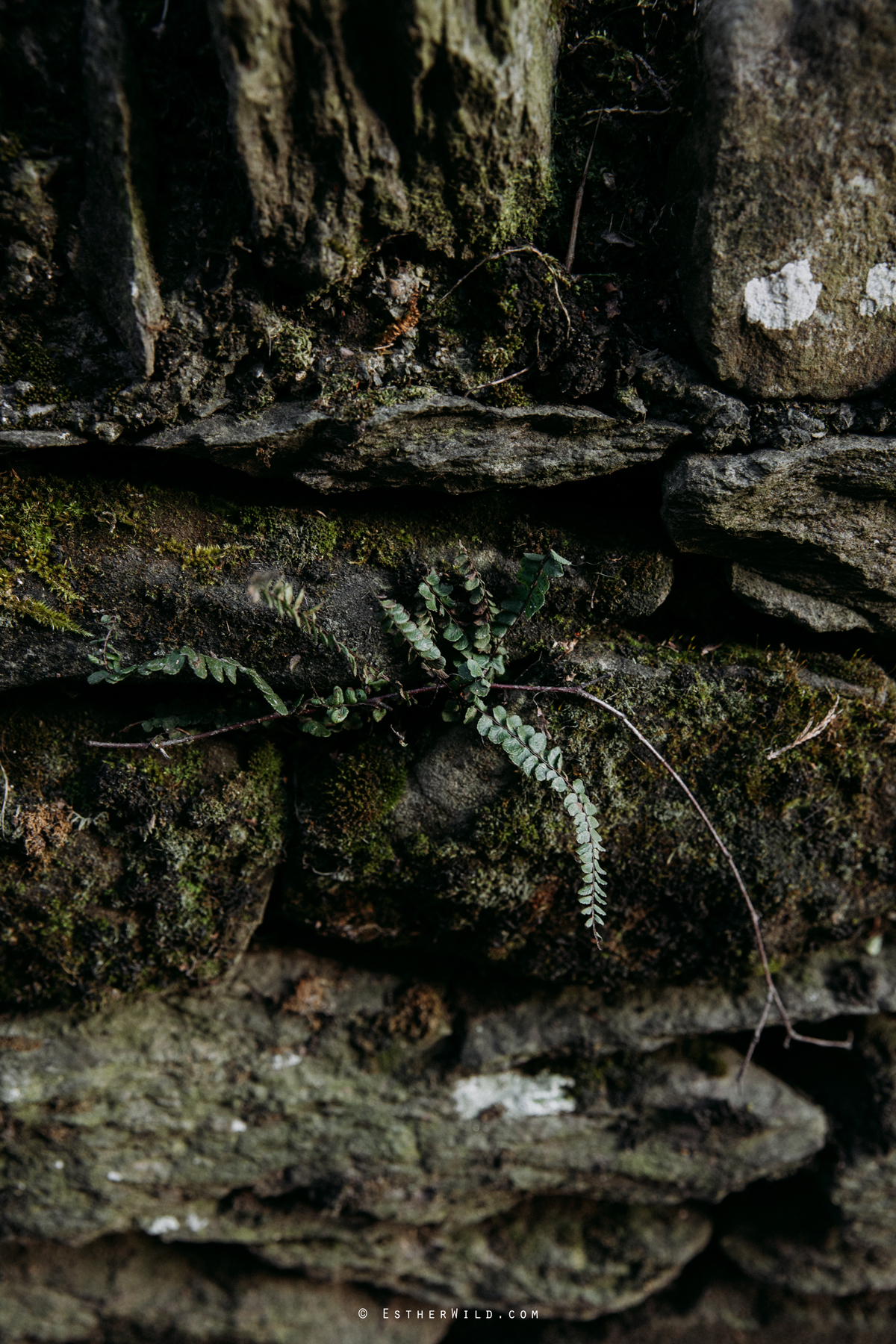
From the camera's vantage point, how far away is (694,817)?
135 inches

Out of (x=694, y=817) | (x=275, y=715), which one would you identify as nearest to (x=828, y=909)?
(x=694, y=817)

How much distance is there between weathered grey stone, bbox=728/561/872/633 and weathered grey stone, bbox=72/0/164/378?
2.71m

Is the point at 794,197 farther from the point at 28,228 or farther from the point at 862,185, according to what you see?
the point at 28,228

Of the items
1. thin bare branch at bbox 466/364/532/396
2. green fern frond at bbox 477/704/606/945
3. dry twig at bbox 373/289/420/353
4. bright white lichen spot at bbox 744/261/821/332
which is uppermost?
bright white lichen spot at bbox 744/261/821/332

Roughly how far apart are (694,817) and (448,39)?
323 centimetres

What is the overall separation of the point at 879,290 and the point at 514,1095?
14.7ft

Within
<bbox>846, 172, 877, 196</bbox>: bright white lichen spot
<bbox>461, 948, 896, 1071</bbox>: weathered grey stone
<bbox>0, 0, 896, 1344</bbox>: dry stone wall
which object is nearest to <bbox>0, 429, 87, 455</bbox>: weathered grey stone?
<bbox>0, 0, 896, 1344</bbox>: dry stone wall

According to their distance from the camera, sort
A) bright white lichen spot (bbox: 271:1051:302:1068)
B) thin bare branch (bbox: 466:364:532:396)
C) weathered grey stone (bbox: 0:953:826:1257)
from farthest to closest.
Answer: bright white lichen spot (bbox: 271:1051:302:1068) < weathered grey stone (bbox: 0:953:826:1257) < thin bare branch (bbox: 466:364:532:396)

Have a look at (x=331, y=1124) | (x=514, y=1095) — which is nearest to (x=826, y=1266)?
(x=514, y=1095)

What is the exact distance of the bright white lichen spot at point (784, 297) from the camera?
2648 millimetres

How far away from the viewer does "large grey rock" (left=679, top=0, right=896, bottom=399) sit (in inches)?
94.3

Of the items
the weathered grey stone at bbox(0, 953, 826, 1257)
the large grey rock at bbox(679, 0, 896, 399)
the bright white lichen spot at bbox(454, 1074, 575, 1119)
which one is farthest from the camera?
the bright white lichen spot at bbox(454, 1074, 575, 1119)

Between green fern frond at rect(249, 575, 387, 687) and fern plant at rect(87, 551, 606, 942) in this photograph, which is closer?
green fern frond at rect(249, 575, 387, 687)

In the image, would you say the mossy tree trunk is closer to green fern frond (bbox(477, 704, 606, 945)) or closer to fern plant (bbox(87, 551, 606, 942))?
fern plant (bbox(87, 551, 606, 942))
